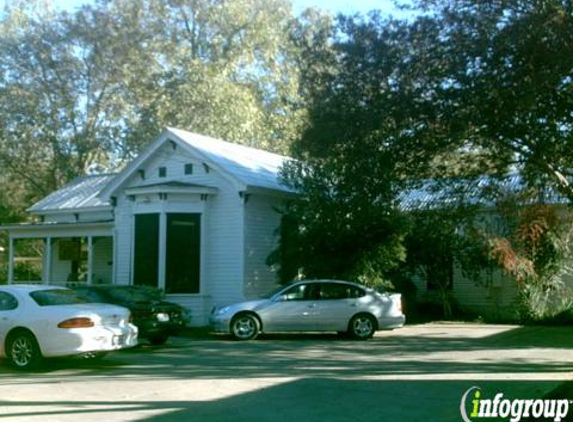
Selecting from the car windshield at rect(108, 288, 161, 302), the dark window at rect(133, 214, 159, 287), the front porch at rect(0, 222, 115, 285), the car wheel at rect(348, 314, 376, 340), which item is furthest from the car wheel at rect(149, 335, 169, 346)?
the front porch at rect(0, 222, 115, 285)

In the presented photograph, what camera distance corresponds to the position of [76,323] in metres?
12.7

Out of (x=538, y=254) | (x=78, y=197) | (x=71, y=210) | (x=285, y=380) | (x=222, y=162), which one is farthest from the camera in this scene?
(x=78, y=197)

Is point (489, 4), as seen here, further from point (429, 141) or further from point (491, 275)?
point (491, 275)

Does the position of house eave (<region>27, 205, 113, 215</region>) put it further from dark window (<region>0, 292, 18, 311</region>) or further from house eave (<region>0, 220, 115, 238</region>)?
dark window (<region>0, 292, 18, 311</region>)

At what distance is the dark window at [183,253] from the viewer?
2230 cm

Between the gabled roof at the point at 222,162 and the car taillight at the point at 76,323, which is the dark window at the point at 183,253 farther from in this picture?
the car taillight at the point at 76,323

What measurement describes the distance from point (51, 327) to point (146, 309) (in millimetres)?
4024

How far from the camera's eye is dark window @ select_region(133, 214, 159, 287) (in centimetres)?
2242

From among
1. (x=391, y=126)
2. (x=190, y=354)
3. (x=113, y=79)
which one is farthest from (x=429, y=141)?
(x=113, y=79)

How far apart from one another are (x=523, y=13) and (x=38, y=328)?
10.9 m

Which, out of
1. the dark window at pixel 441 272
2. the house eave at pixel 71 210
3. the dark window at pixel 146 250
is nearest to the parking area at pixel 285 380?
the dark window at pixel 146 250

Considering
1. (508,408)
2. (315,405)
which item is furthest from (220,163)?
(508,408)

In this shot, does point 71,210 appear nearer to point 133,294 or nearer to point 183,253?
point 183,253

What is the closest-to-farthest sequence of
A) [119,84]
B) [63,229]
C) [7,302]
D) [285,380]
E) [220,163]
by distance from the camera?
1. [285,380]
2. [7,302]
3. [220,163]
4. [63,229]
5. [119,84]
